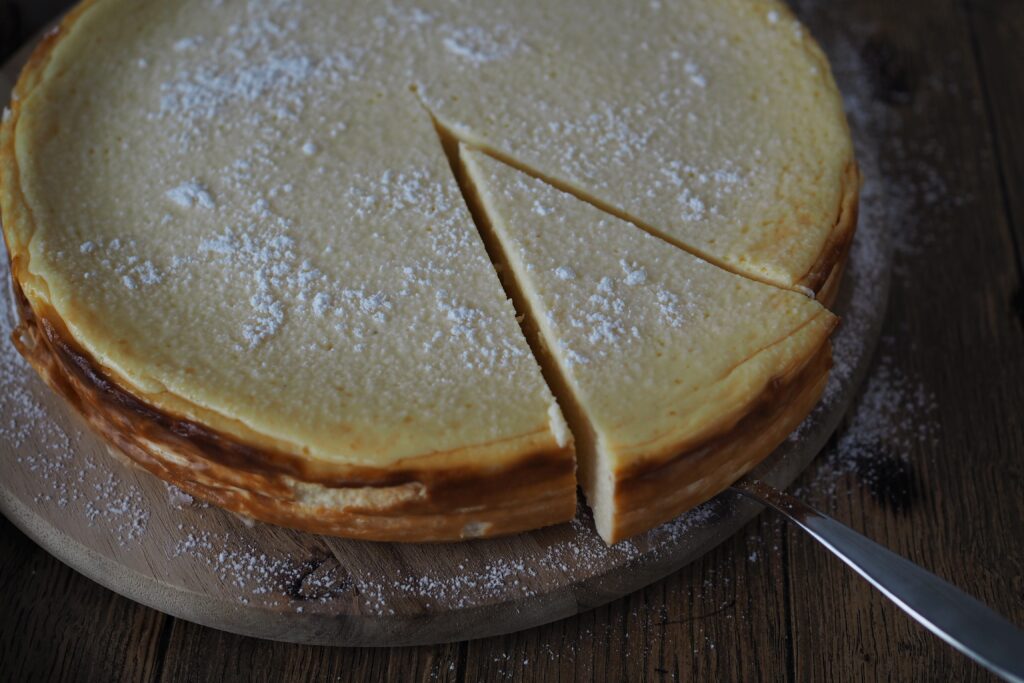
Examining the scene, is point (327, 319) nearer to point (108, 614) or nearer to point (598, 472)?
point (598, 472)

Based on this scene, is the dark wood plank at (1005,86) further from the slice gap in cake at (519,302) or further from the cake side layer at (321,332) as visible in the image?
the cake side layer at (321,332)

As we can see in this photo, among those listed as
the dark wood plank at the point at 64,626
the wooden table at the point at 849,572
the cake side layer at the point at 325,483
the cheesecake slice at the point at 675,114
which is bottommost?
the dark wood plank at the point at 64,626

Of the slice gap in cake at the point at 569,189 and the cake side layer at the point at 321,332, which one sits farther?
the slice gap in cake at the point at 569,189

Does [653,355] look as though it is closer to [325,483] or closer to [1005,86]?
[325,483]

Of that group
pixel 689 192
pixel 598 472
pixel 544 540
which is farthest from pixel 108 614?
pixel 689 192

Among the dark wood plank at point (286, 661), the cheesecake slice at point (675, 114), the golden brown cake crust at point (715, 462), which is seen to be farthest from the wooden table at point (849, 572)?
the cheesecake slice at point (675, 114)

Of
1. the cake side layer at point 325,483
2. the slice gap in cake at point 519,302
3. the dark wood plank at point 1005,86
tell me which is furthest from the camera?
the dark wood plank at point 1005,86

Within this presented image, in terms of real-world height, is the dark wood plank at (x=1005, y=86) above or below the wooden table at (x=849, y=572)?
above

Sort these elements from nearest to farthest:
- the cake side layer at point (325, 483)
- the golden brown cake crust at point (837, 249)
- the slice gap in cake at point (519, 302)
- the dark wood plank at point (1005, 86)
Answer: the cake side layer at point (325, 483), the slice gap in cake at point (519, 302), the golden brown cake crust at point (837, 249), the dark wood plank at point (1005, 86)
